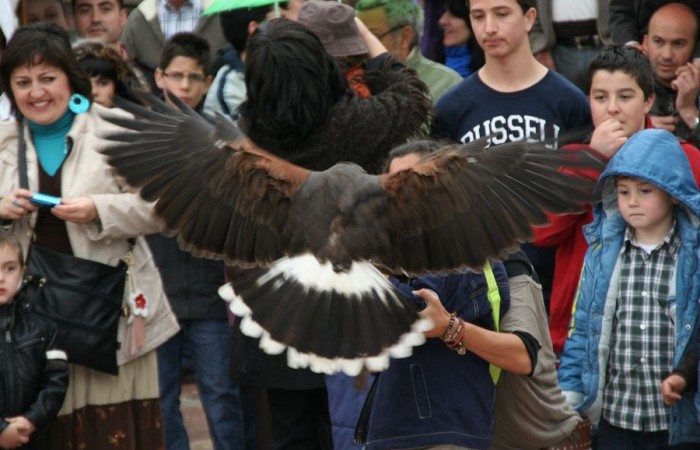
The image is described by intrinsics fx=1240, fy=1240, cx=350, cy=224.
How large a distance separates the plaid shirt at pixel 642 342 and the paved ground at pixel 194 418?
121 inches

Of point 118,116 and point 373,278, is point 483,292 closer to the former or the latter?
point 373,278

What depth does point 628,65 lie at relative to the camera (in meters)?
5.86

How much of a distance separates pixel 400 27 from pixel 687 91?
5.25ft

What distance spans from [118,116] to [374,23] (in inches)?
82.0

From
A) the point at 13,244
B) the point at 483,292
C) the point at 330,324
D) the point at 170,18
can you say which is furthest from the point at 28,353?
the point at 170,18

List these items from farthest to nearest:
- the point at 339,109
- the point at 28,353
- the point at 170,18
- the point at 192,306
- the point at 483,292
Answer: the point at 170,18 < the point at 192,306 < the point at 28,353 < the point at 339,109 < the point at 483,292

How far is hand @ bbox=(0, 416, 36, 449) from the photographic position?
5.19m

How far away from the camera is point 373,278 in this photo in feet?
14.6

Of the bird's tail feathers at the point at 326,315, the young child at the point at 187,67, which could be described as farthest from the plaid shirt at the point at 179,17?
the bird's tail feathers at the point at 326,315

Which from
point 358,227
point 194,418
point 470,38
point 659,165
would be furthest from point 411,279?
point 470,38

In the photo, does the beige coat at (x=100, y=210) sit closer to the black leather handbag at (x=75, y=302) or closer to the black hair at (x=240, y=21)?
the black leather handbag at (x=75, y=302)

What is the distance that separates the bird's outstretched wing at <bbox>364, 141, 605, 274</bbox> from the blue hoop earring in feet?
5.83

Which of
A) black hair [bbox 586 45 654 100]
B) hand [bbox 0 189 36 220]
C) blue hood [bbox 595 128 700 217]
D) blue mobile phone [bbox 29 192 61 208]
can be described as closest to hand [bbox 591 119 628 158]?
blue hood [bbox 595 128 700 217]

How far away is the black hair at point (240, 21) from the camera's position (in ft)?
23.9
